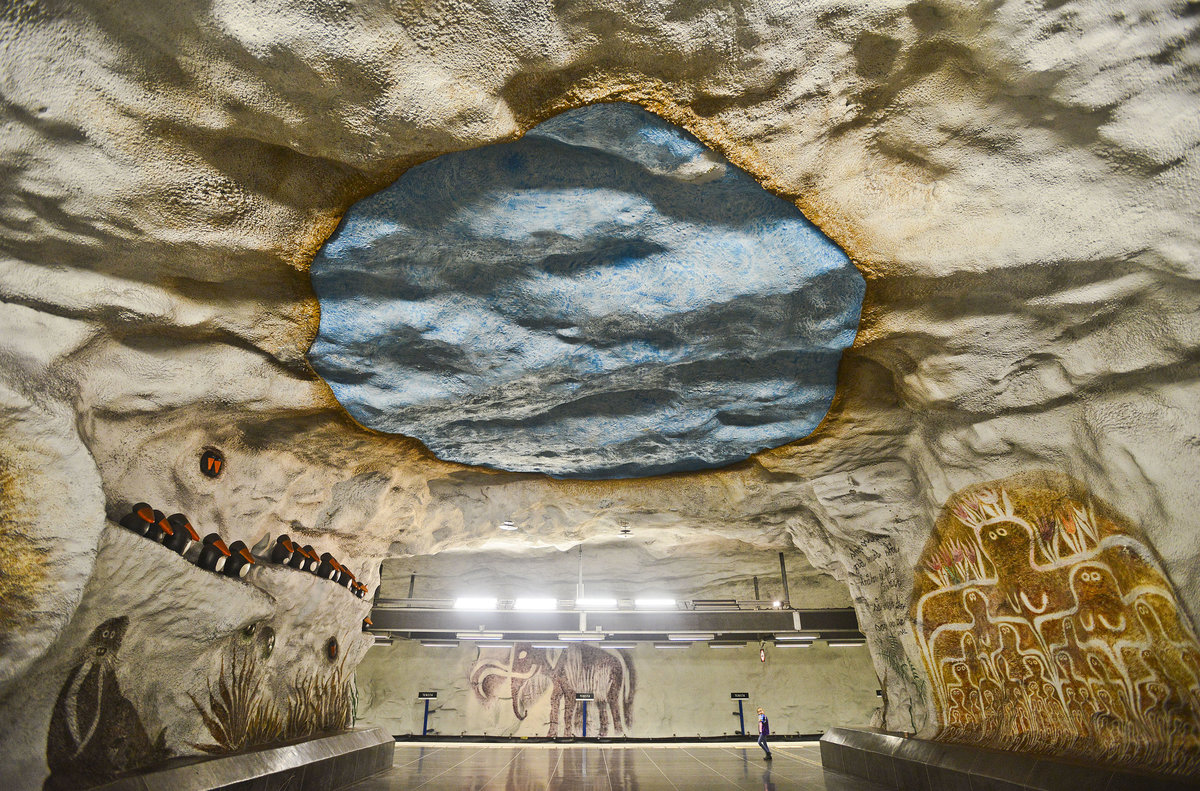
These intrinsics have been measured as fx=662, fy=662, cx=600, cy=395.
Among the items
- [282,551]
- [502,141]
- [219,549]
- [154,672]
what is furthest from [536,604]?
[502,141]

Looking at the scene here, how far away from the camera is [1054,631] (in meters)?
5.10

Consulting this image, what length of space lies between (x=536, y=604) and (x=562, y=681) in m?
3.08

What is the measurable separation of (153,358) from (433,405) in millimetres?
2021

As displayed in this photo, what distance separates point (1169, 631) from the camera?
4160 millimetres

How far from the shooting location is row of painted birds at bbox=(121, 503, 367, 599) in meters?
4.77

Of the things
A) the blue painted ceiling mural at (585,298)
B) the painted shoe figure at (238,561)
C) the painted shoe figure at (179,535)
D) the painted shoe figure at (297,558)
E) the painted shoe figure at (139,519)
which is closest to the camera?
the blue painted ceiling mural at (585,298)

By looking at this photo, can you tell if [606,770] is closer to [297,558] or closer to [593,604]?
[593,604]

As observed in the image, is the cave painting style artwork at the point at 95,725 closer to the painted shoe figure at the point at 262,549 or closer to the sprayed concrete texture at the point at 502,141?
the sprayed concrete texture at the point at 502,141

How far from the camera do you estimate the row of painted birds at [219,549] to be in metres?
4.77

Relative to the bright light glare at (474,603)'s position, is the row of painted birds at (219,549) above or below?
below

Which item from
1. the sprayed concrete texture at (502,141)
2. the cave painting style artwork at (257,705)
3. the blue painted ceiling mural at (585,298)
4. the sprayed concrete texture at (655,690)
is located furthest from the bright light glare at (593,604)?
the sprayed concrete texture at (502,141)

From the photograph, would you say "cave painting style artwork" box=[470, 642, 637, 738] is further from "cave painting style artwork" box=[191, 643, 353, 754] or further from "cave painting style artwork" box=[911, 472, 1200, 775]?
"cave painting style artwork" box=[911, 472, 1200, 775]

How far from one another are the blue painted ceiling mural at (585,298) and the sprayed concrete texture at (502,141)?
0.66 feet

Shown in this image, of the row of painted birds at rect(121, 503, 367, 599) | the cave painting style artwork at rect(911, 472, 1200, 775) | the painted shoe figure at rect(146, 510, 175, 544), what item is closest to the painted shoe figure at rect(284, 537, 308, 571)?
the row of painted birds at rect(121, 503, 367, 599)
